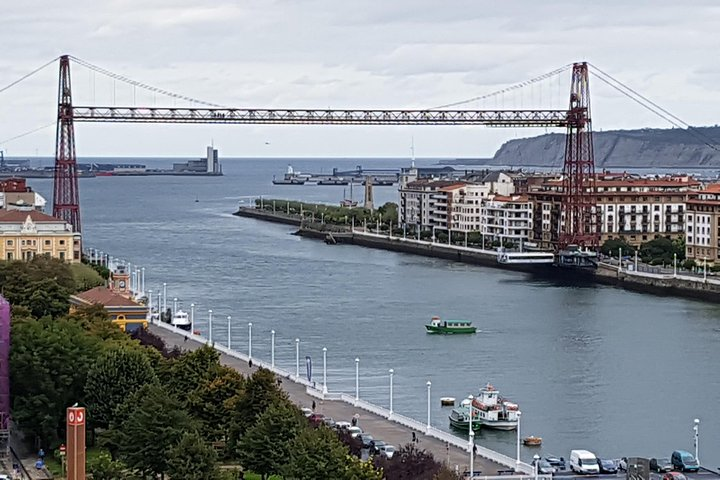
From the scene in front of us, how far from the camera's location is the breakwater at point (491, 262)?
2031cm

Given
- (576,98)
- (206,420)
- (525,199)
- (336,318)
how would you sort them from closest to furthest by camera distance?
(206,420), (336,318), (576,98), (525,199)

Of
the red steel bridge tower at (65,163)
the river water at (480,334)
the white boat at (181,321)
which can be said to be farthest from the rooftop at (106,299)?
the red steel bridge tower at (65,163)

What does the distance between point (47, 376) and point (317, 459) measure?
111 inches

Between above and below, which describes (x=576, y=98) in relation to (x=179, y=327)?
above

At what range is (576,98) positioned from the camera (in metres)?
26.0

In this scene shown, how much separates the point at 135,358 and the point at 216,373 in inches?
19.5

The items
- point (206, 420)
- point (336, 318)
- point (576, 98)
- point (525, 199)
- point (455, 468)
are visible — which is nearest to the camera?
point (455, 468)

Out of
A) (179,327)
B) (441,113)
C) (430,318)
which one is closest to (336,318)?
(430,318)

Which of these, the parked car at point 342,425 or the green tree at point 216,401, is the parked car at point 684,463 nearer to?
the parked car at point 342,425

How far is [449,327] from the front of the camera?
15688 millimetres

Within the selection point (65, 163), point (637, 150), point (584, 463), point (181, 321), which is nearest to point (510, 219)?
point (65, 163)

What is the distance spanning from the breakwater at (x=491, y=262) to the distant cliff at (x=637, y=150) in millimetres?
42621

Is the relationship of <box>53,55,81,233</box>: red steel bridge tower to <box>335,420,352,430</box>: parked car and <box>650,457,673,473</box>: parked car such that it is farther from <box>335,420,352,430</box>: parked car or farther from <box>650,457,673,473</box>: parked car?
<box>650,457,673,473</box>: parked car

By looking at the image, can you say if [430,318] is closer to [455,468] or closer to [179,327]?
[179,327]
